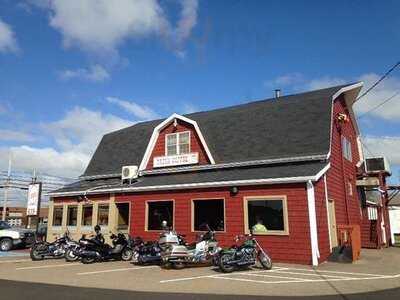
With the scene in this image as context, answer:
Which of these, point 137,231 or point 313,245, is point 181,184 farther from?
point 313,245

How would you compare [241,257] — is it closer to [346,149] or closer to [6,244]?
[346,149]

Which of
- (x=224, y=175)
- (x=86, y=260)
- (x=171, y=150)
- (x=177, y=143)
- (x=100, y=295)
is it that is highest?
(x=177, y=143)

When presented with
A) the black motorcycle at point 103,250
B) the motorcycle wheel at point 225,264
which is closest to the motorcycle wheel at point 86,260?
the black motorcycle at point 103,250

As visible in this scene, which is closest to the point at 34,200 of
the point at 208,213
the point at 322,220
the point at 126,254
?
the point at 126,254

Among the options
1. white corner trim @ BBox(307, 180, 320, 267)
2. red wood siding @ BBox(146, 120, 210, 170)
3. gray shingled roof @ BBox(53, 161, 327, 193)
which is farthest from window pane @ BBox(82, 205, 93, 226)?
white corner trim @ BBox(307, 180, 320, 267)

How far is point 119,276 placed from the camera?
1206 centimetres

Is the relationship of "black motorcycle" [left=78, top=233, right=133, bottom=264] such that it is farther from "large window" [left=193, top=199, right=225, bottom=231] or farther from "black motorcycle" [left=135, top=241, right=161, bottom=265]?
"large window" [left=193, top=199, right=225, bottom=231]

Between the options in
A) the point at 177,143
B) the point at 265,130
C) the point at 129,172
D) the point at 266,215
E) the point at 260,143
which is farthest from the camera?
the point at 129,172

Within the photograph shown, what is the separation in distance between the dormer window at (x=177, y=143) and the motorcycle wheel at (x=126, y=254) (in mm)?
5776

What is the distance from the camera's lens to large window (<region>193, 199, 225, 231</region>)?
56.8 feet

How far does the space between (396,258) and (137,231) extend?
11.0 metres

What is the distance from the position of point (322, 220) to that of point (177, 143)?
8.39 metres

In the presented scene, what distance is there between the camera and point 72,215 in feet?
71.8

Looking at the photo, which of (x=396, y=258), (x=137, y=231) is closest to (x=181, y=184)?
(x=137, y=231)
